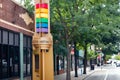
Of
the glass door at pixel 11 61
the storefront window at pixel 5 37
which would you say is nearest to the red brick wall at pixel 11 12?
the storefront window at pixel 5 37

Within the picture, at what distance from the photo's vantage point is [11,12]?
24.6 metres

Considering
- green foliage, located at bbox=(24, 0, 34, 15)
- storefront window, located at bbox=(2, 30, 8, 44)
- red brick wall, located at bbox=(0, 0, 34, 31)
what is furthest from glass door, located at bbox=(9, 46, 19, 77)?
green foliage, located at bbox=(24, 0, 34, 15)

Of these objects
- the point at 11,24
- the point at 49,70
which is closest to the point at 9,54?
the point at 11,24

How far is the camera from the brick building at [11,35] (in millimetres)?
22484

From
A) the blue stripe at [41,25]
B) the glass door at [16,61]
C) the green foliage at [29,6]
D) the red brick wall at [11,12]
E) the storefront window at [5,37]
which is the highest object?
the green foliage at [29,6]

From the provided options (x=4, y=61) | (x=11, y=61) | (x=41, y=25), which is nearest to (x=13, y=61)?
(x=11, y=61)

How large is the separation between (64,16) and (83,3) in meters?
2.55

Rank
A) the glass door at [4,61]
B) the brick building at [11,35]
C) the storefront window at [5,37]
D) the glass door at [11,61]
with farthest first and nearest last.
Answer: the glass door at [11,61] → the glass door at [4,61] → the storefront window at [5,37] → the brick building at [11,35]

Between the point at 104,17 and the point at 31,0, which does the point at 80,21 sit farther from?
the point at 31,0

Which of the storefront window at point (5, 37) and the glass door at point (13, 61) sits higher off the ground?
the storefront window at point (5, 37)

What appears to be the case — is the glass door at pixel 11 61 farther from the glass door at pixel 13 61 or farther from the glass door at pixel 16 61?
the glass door at pixel 16 61

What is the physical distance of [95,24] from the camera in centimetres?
3164

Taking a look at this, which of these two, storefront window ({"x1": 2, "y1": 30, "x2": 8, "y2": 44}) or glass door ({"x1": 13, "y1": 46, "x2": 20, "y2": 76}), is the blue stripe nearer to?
storefront window ({"x1": 2, "y1": 30, "x2": 8, "y2": 44})

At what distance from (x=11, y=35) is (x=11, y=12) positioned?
1.58m
